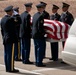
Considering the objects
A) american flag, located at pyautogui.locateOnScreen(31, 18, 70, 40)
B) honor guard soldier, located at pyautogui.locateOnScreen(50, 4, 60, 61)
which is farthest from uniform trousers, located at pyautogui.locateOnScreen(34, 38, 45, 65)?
honor guard soldier, located at pyautogui.locateOnScreen(50, 4, 60, 61)

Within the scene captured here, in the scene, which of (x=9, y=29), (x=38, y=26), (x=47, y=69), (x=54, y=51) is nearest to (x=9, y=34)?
(x=9, y=29)

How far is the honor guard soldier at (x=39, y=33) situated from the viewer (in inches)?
386

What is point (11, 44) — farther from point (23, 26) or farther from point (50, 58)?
point (50, 58)

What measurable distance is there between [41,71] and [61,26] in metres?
1.40

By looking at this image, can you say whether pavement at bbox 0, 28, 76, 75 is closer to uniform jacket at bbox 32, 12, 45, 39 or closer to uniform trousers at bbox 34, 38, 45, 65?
uniform trousers at bbox 34, 38, 45, 65

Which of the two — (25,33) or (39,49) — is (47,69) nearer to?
(39,49)

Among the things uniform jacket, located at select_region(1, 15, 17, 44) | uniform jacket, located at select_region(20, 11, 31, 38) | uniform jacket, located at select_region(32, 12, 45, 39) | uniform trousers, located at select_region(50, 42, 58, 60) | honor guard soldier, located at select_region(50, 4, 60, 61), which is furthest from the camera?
uniform trousers, located at select_region(50, 42, 58, 60)

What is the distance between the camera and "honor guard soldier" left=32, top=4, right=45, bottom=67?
9805mm

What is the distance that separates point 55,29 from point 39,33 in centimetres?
48

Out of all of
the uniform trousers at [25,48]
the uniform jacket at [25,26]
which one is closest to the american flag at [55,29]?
the uniform jacket at [25,26]

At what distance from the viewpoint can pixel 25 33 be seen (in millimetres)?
10336

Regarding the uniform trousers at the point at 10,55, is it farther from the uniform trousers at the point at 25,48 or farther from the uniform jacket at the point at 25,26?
the uniform trousers at the point at 25,48

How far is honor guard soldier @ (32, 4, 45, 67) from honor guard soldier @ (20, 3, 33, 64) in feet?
1.05

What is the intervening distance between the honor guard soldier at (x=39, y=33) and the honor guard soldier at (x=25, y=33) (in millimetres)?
319
